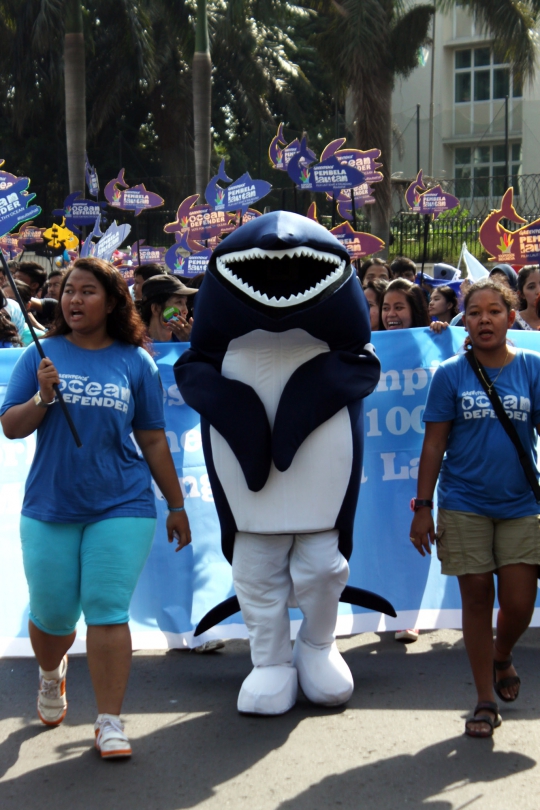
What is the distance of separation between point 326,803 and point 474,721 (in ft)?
2.48

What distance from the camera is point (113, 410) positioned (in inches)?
144

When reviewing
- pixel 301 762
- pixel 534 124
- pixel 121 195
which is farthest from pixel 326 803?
pixel 534 124

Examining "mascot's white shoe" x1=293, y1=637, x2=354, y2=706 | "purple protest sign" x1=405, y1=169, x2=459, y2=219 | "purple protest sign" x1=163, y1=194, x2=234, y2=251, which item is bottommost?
"mascot's white shoe" x1=293, y1=637, x2=354, y2=706

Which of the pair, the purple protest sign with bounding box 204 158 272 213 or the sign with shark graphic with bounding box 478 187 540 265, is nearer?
the sign with shark graphic with bounding box 478 187 540 265

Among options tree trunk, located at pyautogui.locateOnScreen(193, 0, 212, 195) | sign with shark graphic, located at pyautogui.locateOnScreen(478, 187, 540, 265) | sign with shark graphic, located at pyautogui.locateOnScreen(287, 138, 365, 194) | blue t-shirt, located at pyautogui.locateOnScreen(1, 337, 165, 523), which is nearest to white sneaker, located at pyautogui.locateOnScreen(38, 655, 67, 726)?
blue t-shirt, located at pyautogui.locateOnScreen(1, 337, 165, 523)

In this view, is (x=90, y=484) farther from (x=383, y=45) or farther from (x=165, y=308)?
(x=383, y=45)

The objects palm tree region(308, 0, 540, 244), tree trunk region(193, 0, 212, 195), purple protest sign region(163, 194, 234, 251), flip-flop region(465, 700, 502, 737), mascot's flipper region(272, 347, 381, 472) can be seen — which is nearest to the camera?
flip-flop region(465, 700, 502, 737)

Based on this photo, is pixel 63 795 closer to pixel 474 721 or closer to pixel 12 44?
pixel 474 721

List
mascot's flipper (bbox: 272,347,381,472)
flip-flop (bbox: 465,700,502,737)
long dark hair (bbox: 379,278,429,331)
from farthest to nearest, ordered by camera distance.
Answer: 1. long dark hair (bbox: 379,278,429,331)
2. mascot's flipper (bbox: 272,347,381,472)
3. flip-flop (bbox: 465,700,502,737)

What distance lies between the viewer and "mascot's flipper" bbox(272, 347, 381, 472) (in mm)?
3857

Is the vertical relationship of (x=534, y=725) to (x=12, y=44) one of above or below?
below

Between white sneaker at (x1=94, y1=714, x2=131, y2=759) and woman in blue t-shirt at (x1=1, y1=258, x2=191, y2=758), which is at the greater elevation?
woman in blue t-shirt at (x1=1, y1=258, x2=191, y2=758)

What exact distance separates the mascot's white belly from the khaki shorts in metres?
0.46

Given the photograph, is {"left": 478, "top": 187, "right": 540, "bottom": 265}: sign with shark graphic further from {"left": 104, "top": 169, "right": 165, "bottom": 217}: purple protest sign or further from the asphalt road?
{"left": 104, "top": 169, "right": 165, "bottom": 217}: purple protest sign
